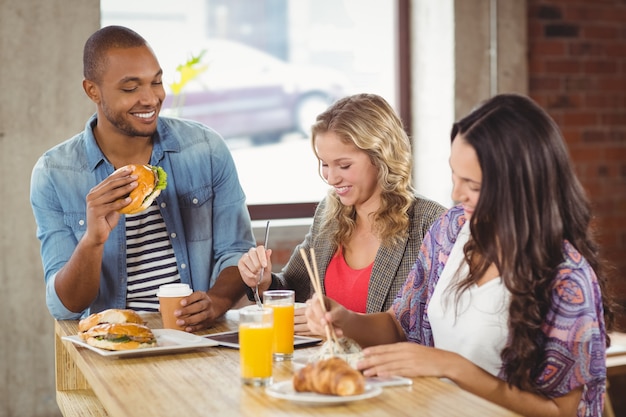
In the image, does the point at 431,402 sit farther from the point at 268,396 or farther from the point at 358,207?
the point at 358,207

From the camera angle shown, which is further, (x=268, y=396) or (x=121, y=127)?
(x=121, y=127)

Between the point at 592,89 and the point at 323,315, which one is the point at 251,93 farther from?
the point at 323,315

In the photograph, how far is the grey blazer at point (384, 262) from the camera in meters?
2.61

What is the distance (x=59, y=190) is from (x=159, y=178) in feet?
1.28

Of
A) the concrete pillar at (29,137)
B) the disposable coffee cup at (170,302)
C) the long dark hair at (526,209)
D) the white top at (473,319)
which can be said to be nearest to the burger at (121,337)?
the disposable coffee cup at (170,302)

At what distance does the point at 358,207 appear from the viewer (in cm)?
280

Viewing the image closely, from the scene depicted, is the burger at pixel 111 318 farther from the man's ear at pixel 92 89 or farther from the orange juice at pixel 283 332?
the man's ear at pixel 92 89

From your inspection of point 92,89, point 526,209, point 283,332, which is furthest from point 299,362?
point 92,89

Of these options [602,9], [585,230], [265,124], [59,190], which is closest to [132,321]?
[59,190]

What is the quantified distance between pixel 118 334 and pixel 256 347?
1.61 feet

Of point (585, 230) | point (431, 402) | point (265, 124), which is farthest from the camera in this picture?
point (265, 124)

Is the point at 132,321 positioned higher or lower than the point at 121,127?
lower

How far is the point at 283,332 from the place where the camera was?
6.63 ft

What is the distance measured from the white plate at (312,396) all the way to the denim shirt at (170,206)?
1208 mm
